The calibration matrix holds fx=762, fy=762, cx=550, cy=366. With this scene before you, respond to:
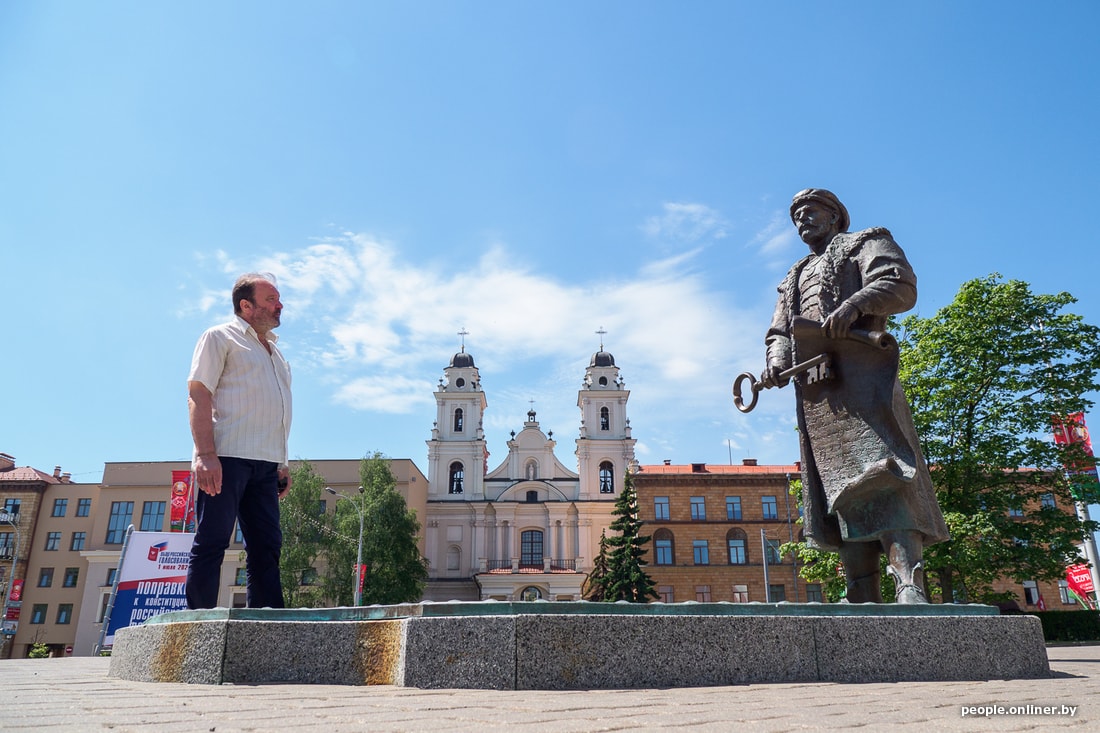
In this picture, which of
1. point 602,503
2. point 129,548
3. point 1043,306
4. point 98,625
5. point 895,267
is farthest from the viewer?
point 602,503

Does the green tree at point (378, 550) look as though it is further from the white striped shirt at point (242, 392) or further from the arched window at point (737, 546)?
the white striped shirt at point (242, 392)

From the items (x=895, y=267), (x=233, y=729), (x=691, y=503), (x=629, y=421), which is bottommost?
(x=233, y=729)

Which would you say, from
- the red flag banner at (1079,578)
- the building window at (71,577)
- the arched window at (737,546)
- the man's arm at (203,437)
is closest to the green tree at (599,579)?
the arched window at (737,546)

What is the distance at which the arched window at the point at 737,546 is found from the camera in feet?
149

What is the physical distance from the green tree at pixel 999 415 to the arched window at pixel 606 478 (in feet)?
119

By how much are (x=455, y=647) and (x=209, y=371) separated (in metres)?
2.13

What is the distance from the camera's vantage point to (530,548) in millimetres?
54844

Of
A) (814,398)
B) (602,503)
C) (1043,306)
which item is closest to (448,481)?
(602,503)

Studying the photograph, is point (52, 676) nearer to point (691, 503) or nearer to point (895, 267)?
point (895, 267)

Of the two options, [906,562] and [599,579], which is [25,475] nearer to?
[599,579]

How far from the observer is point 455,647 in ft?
10.4

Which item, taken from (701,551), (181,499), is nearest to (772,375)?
(181,499)

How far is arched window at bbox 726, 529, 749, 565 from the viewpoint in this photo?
149ft

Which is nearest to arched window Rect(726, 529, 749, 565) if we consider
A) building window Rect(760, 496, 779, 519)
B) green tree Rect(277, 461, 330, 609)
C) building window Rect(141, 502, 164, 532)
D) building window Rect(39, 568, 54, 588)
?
building window Rect(760, 496, 779, 519)
